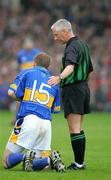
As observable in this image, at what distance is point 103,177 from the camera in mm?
11102

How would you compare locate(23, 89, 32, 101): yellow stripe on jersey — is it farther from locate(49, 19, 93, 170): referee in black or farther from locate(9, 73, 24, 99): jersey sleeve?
locate(49, 19, 93, 170): referee in black

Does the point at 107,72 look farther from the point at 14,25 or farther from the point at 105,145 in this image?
the point at 105,145

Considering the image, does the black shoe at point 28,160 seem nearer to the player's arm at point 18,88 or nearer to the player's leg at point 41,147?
the player's leg at point 41,147

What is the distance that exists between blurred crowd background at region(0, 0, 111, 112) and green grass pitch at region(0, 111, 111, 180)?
2.71 meters

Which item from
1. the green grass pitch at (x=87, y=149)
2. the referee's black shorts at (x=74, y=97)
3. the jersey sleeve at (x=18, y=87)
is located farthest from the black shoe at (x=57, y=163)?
the jersey sleeve at (x=18, y=87)

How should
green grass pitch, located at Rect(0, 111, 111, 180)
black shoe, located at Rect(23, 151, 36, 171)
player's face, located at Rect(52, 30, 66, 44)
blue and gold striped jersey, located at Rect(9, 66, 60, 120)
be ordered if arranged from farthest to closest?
1. player's face, located at Rect(52, 30, 66, 44)
2. blue and gold striped jersey, located at Rect(9, 66, 60, 120)
3. black shoe, located at Rect(23, 151, 36, 171)
4. green grass pitch, located at Rect(0, 111, 111, 180)

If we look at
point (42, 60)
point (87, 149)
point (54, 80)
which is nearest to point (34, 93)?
point (54, 80)

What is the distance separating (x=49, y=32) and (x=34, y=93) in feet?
66.7

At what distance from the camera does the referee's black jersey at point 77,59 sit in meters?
11.7

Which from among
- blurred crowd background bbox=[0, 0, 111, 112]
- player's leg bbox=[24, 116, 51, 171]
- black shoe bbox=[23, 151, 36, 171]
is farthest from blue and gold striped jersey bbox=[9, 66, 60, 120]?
blurred crowd background bbox=[0, 0, 111, 112]

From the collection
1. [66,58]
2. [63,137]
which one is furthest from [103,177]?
[63,137]

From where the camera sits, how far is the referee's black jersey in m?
11.7

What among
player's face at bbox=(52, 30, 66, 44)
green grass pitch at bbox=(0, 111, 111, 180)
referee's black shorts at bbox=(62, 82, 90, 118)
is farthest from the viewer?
referee's black shorts at bbox=(62, 82, 90, 118)

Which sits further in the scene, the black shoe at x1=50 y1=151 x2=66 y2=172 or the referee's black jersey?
the referee's black jersey
